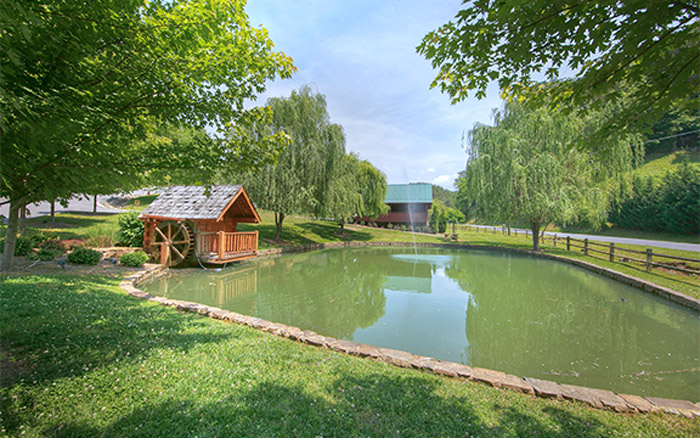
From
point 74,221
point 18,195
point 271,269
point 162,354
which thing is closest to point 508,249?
point 271,269

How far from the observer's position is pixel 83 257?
351 inches

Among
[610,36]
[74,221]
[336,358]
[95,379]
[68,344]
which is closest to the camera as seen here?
[610,36]

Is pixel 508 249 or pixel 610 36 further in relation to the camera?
pixel 508 249

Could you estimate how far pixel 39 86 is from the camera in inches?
96.7

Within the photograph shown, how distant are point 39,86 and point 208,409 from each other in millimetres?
3206

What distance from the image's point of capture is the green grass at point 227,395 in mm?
2350

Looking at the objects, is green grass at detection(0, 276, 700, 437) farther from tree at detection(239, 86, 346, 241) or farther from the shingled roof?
tree at detection(239, 86, 346, 241)

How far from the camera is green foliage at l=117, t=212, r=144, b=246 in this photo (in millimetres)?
12281

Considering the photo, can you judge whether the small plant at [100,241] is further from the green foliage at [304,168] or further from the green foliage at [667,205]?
the green foliage at [667,205]

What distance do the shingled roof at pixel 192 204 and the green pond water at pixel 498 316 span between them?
2.53 meters

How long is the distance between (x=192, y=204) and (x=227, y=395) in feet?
38.3

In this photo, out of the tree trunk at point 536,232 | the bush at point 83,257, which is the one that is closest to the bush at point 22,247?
the bush at point 83,257

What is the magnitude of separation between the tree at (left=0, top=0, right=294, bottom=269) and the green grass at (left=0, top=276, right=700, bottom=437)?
1.76 m

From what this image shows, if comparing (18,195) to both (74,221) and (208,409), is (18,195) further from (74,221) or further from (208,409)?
(74,221)
